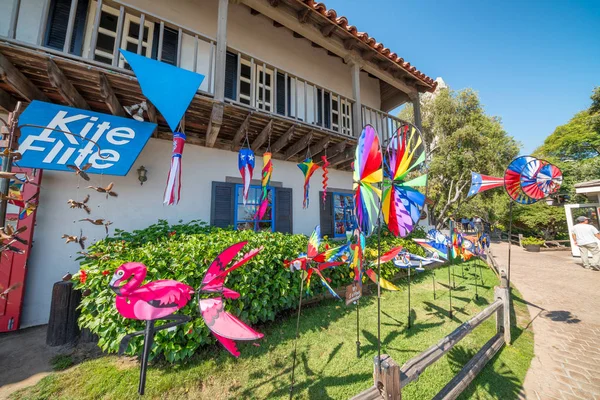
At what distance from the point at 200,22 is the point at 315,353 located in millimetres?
6914

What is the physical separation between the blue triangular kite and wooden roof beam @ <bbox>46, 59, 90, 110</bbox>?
3.11ft

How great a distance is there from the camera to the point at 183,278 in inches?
100

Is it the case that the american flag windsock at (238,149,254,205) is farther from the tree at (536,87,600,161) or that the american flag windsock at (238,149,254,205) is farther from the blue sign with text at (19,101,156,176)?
the tree at (536,87,600,161)

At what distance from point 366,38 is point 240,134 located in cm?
388

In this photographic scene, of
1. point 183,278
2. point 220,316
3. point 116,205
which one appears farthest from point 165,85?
point 220,316

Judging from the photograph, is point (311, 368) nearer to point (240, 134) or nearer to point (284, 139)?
point (284, 139)

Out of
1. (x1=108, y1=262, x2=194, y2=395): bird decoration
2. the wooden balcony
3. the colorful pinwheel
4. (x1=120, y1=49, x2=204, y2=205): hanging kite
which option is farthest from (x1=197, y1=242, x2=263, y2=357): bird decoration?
the wooden balcony

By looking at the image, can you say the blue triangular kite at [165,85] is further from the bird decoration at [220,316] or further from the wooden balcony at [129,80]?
the bird decoration at [220,316]

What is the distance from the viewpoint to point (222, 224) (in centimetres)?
494

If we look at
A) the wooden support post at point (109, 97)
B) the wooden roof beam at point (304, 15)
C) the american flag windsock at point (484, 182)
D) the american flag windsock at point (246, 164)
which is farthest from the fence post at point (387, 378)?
the wooden roof beam at point (304, 15)

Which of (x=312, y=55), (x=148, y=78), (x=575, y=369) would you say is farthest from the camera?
(x=312, y=55)

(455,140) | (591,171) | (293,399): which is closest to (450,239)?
(293,399)

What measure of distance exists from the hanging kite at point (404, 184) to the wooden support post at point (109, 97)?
3944mm

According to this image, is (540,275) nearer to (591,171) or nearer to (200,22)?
(200,22)
